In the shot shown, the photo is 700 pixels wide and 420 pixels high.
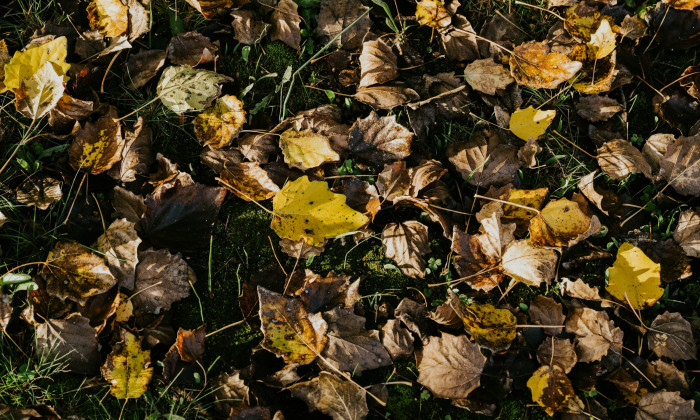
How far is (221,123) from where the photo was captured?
213 centimetres

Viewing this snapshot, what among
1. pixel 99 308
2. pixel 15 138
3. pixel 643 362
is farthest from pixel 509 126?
pixel 15 138

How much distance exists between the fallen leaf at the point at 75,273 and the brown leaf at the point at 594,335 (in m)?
1.85

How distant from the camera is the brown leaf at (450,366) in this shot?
72.9 inches

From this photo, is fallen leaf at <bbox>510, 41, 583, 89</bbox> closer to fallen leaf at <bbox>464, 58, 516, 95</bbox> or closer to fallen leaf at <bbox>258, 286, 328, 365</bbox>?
fallen leaf at <bbox>464, 58, 516, 95</bbox>

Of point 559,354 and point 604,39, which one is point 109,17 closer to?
point 604,39

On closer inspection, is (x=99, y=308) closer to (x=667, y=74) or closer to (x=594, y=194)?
(x=594, y=194)

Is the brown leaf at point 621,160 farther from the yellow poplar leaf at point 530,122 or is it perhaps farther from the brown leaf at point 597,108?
the yellow poplar leaf at point 530,122

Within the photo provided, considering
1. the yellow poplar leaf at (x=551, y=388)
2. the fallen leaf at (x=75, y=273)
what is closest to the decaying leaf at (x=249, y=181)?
the fallen leaf at (x=75, y=273)

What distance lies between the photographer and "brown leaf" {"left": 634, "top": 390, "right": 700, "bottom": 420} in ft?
6.02

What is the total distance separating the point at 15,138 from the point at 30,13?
22.6 inches

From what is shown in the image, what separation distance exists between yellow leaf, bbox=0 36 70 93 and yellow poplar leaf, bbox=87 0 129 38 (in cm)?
20

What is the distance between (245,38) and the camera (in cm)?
226

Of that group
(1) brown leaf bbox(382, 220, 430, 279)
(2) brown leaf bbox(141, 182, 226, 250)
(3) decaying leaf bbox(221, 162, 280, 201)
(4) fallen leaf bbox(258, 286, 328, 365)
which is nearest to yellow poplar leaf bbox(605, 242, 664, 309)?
(1) brown leaf bbox(382, 220, 430, 279)

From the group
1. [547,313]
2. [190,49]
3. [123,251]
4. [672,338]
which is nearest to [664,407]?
[672,338]
